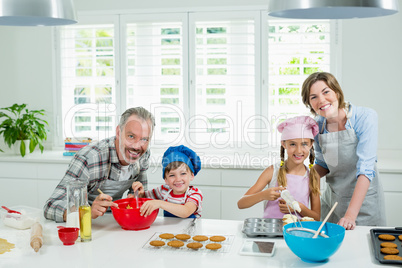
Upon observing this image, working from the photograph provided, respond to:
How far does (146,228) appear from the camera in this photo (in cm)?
188

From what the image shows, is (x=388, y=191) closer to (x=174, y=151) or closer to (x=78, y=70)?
(x=174, y=151)

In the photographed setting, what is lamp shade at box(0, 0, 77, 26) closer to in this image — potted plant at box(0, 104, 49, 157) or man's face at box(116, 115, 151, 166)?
man's face at box(116, 115, 151, 166)

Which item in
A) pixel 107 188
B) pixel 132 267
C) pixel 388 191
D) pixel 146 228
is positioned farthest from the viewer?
pixel 388 191

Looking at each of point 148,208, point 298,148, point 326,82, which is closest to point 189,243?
point 148,208

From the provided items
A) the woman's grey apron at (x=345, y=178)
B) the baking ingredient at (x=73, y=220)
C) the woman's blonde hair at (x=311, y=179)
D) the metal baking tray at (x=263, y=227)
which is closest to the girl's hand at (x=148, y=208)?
the baking ingredient at (x=73, y=220)

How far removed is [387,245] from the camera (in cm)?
159

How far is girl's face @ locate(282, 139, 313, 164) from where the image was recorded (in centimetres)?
220

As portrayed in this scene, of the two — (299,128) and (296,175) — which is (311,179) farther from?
(299,128)

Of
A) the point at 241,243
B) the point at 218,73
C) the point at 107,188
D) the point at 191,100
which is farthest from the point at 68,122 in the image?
the point at 241,243

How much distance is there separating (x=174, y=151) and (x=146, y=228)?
0.41 m

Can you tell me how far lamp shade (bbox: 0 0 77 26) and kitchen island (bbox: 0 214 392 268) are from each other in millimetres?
808

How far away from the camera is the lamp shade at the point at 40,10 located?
1531 mm

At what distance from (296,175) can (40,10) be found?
1.38 meters

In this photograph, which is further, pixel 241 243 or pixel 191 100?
pixel 191 100
